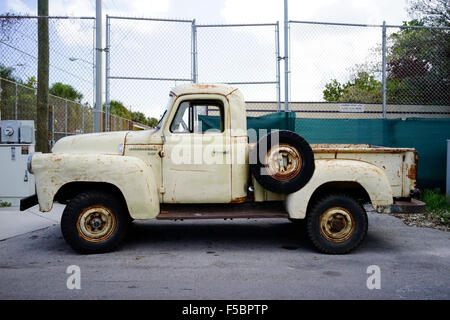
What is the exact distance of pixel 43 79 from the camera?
8750 mm

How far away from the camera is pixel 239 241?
550cm

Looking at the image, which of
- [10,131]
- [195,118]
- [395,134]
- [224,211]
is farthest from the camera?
[395,134]

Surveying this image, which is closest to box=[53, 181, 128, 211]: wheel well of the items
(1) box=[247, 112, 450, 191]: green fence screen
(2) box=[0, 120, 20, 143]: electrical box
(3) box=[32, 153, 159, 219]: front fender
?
(3) box=[32, 153, 159, 219]: front fender

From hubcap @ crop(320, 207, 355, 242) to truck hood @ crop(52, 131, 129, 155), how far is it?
2.83 m

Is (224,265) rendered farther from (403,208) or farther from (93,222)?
(403,208)

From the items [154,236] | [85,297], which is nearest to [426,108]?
[154,236]

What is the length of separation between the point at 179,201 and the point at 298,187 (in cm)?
155

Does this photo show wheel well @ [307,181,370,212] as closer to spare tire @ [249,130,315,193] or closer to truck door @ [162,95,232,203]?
spare tire @ [249,130,315,193]

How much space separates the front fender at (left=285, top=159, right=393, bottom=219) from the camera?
15.6ft

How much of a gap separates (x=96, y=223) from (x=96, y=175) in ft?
2.04

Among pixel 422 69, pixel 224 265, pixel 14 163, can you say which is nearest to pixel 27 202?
pixel 224 265

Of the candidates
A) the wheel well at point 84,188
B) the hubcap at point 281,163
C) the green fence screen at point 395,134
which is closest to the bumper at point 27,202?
the wheel well at point 84,188
